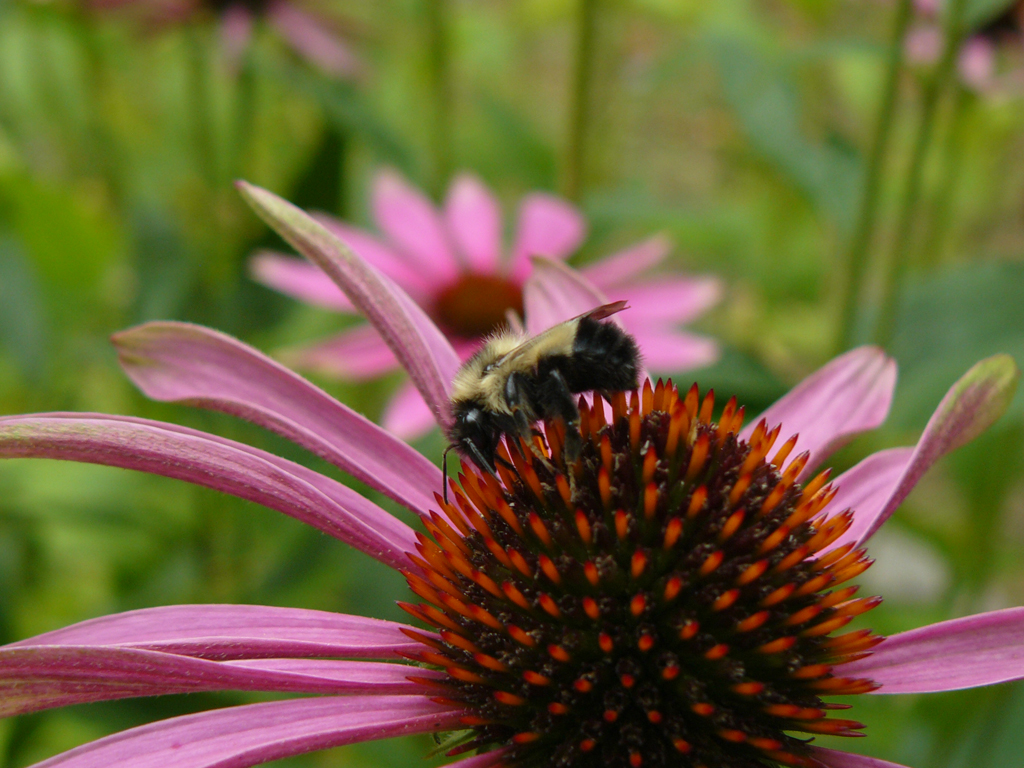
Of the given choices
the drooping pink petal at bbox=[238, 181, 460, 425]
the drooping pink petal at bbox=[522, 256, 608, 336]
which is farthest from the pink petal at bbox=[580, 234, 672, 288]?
the drooping pink petal at bbox=[238, 181, 460, 425]

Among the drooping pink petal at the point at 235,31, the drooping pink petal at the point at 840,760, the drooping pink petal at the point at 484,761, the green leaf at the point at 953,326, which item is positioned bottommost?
the drooping pink petal at the point at 840,760

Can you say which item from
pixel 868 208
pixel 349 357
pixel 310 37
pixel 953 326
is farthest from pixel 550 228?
pixel 310 37

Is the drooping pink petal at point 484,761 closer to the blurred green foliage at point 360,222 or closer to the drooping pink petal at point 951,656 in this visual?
the drooping pink petal at point 951,656

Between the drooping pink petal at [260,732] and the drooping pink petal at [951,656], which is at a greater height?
the drooping pink petal at [260,732]

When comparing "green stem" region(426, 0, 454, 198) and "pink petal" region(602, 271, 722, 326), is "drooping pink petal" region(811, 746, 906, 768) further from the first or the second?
"green stem" region(426, 0, 454, 198)

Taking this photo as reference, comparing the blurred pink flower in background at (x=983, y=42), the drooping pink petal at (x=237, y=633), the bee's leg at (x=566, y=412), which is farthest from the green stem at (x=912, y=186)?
the drooping pink petal at (x=237, y=633)
